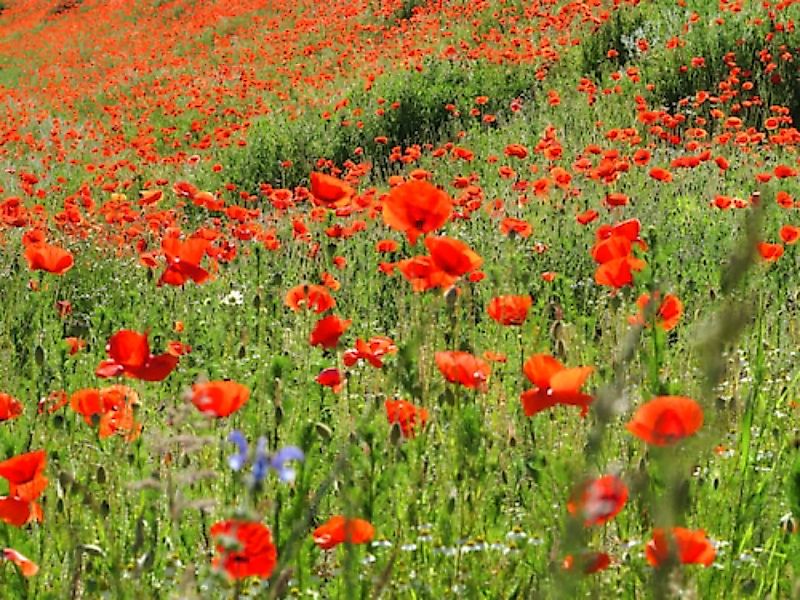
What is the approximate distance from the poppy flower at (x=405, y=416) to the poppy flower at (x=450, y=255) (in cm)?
28

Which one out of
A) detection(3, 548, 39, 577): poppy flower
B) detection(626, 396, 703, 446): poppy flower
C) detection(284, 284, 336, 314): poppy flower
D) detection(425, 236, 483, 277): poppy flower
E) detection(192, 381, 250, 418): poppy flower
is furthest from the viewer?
→ detection(284, 284, 336, 314): poppy flower

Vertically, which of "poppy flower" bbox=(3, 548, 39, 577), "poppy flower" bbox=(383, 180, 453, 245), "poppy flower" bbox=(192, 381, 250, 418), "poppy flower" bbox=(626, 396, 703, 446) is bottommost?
"poppy flower" bbox=(3, 548, 39, 577)

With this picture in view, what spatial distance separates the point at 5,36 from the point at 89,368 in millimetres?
25379

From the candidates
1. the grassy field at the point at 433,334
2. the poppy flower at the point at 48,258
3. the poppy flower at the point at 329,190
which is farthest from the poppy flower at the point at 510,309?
the poppy flower at the point at 48,258

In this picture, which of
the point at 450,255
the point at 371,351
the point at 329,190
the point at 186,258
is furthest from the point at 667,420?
the point at 186,258

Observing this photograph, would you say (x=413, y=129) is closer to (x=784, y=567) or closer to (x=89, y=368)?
(x=89, y=368)

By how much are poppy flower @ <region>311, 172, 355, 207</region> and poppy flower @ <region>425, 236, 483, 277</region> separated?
1.65 feet

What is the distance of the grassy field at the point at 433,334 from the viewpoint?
144 cm

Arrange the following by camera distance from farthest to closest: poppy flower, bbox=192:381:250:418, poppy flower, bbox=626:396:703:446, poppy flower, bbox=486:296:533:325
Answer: poppy flower, bbox=486:296:533:325, poppy flower, bbox=192:381:250:418, poppy flower, bbox=626:396:703:446

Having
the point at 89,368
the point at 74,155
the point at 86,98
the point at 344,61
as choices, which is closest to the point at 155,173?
the point at 74,155

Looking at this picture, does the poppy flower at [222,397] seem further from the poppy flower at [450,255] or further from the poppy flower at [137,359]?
the poppy flower at [450,255]

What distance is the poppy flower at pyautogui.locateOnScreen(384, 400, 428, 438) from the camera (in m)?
1.80

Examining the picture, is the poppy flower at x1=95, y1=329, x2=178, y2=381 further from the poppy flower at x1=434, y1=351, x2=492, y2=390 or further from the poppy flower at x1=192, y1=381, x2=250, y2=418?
the poppy flower at x1=434, y1=351, x2=492, y2=390

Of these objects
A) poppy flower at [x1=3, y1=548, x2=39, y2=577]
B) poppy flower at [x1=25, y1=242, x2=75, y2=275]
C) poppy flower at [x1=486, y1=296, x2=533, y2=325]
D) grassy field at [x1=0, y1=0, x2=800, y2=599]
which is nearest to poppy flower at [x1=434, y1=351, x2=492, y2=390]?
grassy field at [x1=0, y1=0, x2=800, y2=599]
